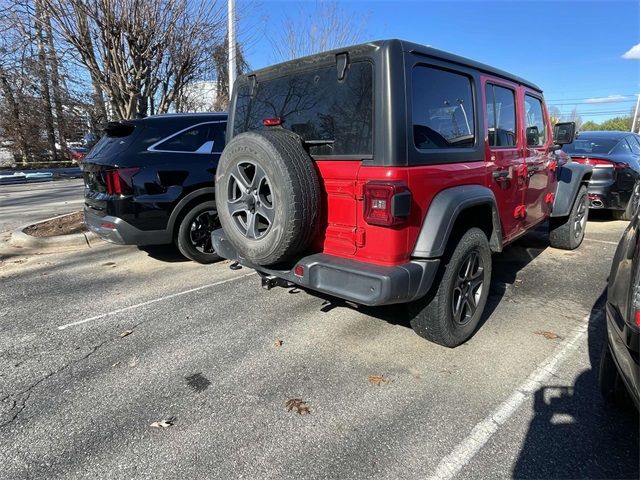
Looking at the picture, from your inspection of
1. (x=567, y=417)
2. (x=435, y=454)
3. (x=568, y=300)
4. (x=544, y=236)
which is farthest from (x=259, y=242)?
(x=544, y=236)

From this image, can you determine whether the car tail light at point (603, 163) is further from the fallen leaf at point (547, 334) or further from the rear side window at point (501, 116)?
the fallen leaf at point (547, 334)

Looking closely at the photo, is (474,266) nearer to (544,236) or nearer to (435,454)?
(435,454)

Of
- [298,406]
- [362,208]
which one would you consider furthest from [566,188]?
[298,406]

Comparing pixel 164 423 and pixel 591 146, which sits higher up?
pixel 591 146

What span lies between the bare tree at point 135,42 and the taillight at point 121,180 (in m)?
3.76

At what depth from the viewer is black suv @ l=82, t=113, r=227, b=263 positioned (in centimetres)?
460

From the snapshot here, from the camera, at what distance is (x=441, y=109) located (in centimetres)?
297

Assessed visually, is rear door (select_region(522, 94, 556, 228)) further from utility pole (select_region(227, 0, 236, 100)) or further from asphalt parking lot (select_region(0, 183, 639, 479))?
utility pole (select_region(227, 0, 236, 100))

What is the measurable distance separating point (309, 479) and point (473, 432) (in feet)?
3.14

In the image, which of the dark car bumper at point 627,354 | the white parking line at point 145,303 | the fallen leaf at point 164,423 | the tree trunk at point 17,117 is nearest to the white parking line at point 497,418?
the dark car bumper at point 627,354

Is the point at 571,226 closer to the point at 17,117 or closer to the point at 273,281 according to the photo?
the point at 273,281

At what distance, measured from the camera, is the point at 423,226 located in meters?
2.75

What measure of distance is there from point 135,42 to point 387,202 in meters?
6.66

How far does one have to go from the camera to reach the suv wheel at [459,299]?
297 centimetres
